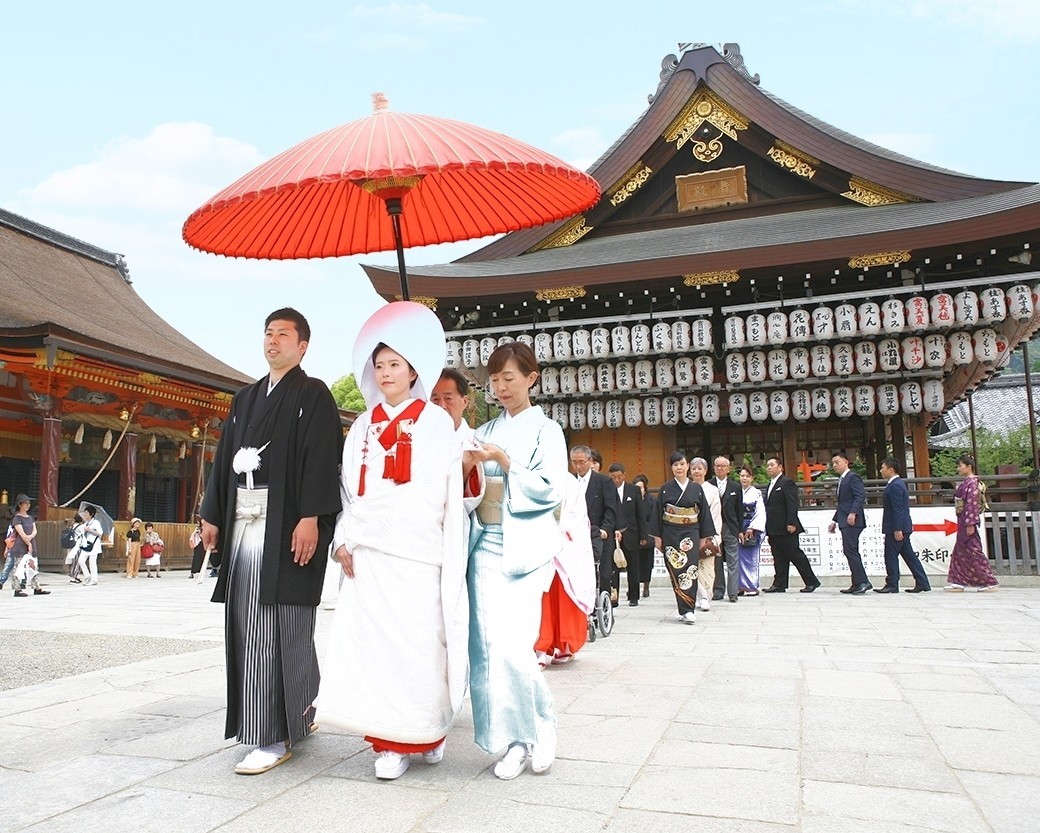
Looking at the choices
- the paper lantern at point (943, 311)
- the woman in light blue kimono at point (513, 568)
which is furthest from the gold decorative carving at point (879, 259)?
the woman in light blue kimono at point (513, 568)

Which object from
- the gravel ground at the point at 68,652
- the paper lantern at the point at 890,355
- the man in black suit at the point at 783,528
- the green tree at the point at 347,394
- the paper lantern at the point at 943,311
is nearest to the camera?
the gravel ground at the point at 68,652

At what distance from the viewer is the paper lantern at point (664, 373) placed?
13.8 m

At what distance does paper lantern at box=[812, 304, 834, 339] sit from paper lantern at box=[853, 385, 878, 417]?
4.09 feet

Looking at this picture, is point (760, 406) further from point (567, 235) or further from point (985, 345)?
point (567, 235)

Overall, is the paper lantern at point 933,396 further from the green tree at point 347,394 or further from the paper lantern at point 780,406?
the green tree at point 347,394

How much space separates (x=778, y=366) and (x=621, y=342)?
2.60 m

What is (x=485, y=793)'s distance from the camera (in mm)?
2717

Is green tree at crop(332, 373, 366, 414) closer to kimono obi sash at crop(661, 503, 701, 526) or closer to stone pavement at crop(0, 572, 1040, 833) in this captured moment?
kimono obi sash at crop(661, 503, 701, 526)

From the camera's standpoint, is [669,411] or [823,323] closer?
[823,323]

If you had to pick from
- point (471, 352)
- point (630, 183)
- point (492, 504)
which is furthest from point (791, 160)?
point (492, 504)

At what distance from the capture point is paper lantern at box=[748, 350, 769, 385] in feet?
43.7

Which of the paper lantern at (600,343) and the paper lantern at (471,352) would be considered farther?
the paper lantern at (471,352)

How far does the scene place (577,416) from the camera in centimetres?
1462

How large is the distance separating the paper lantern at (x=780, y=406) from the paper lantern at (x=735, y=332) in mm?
1207
